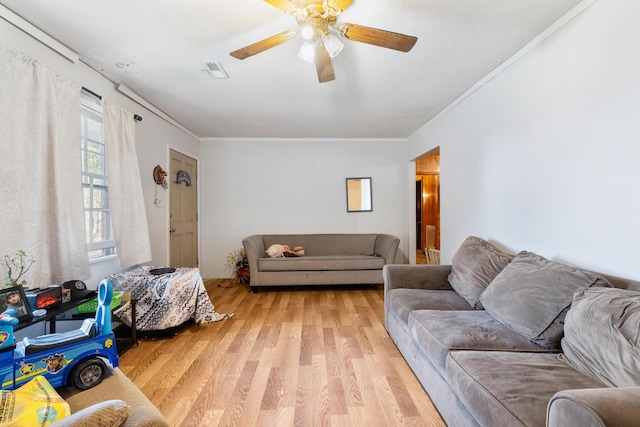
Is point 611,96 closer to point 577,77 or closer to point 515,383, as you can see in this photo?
point 577,77

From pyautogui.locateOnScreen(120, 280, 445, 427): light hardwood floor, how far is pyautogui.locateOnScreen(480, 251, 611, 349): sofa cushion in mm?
693

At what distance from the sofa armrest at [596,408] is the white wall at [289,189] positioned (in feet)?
13.2

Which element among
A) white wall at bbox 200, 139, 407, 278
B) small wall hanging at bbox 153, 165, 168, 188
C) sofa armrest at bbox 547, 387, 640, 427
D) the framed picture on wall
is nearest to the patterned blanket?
the framed picture on wall

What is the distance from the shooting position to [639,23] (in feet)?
4.51

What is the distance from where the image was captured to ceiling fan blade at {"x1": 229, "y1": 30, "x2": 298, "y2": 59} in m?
1.64

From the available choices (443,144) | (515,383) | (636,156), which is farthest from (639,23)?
(443,144)

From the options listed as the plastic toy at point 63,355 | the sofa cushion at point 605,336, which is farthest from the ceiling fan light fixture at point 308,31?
the sofa cushion at point 605,336

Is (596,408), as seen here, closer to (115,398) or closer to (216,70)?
(115,398)

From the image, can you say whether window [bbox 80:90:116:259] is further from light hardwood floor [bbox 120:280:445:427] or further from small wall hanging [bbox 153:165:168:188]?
light hardwood floor [bbox 120:280:445:427]

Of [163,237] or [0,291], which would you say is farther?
[163,237]

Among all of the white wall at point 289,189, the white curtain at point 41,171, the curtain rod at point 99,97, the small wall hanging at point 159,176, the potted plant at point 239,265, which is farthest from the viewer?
the white wall at point 289,189

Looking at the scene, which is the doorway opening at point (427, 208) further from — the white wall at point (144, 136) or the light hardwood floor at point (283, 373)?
the white wall at point (144, 136)

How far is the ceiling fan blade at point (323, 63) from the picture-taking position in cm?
180

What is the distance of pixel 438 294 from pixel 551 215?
3.15 ft
